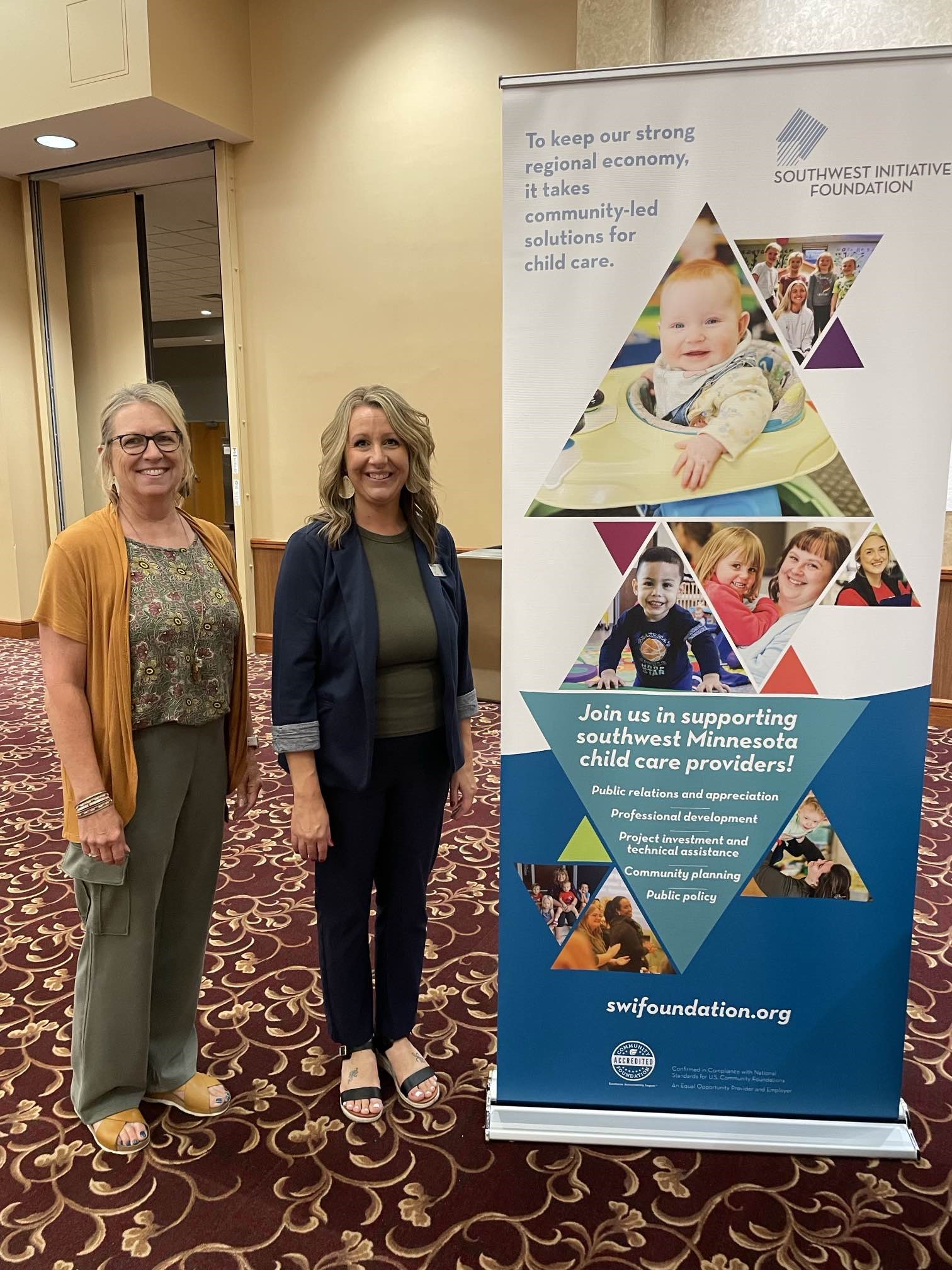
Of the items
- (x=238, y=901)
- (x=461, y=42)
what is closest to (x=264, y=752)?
(x=238, y=901)

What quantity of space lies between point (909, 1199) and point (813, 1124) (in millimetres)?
217

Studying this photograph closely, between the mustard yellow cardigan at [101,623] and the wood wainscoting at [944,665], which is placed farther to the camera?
the wood wainscoting at [944,665]

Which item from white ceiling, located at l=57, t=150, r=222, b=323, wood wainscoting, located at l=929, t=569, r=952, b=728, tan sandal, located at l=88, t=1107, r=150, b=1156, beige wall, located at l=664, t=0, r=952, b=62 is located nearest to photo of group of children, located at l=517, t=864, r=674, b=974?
tan sandal, located at l=88, t=1107, r=150, b=1156

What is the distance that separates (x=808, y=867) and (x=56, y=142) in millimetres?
6620

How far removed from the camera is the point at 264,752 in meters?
4.80

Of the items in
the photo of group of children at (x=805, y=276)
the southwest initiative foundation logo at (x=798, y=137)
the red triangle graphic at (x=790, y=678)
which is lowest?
the red triangle graphic at (x=790, y=678)

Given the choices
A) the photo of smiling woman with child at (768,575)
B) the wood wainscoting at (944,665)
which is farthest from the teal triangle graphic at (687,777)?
the wood wainscoting at (944,665)

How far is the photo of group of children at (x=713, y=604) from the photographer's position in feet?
5.93

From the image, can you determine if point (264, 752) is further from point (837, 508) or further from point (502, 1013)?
point (837, 508)

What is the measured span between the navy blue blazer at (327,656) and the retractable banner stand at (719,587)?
0.30 metres

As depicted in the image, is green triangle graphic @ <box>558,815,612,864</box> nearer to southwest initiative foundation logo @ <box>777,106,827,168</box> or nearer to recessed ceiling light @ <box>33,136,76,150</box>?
southwest initiative foundation logo @ <box>777,106,827,168</box>

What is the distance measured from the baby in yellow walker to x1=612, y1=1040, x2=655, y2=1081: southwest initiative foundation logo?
119 centimetres

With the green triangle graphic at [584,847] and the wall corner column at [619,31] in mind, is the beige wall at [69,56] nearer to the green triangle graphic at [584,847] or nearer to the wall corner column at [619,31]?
the wall corner column at [619,31]

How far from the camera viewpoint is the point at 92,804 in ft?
5.96
